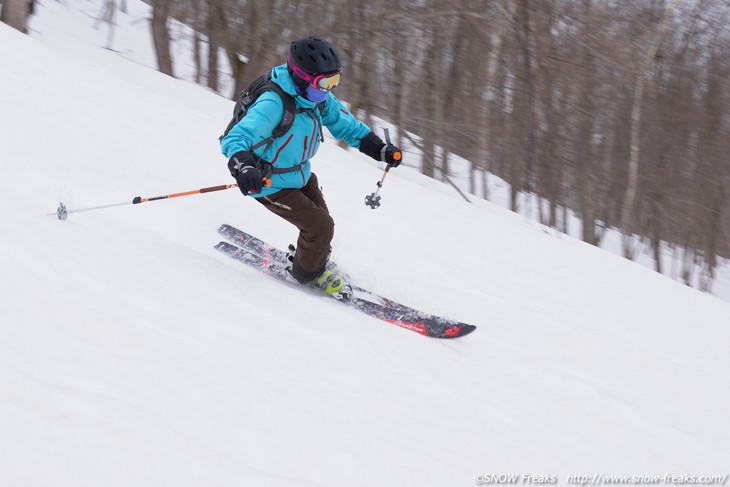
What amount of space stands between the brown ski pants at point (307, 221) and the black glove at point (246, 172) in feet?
2.10

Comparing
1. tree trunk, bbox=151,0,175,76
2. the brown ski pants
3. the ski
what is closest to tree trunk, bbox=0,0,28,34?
tree trunk, bbox=151,0,175,76

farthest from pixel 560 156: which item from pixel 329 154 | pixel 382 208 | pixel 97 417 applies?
pixel 97 417

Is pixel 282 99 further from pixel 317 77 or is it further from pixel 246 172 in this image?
pixel 246 172

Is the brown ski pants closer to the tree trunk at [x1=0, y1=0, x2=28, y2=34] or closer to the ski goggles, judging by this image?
the ski goggles

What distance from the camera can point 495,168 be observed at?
943 inches

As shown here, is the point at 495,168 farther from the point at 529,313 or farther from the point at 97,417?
the point at 97,417

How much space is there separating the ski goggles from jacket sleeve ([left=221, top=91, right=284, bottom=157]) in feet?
0.70

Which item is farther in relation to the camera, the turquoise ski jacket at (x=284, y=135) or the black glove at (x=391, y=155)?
the black glove at (x=391, y=155)

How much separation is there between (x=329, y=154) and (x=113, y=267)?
22.9 ft

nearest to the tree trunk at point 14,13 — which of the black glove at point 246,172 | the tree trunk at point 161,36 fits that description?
the tree trunk at point 161,36

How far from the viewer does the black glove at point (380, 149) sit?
5328 millimetres

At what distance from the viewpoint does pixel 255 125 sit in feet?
14.3

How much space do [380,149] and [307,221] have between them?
2.99ft

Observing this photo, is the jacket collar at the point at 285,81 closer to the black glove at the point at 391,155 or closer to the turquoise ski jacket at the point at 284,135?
the turquoise ski jacket at the point at 284,135
